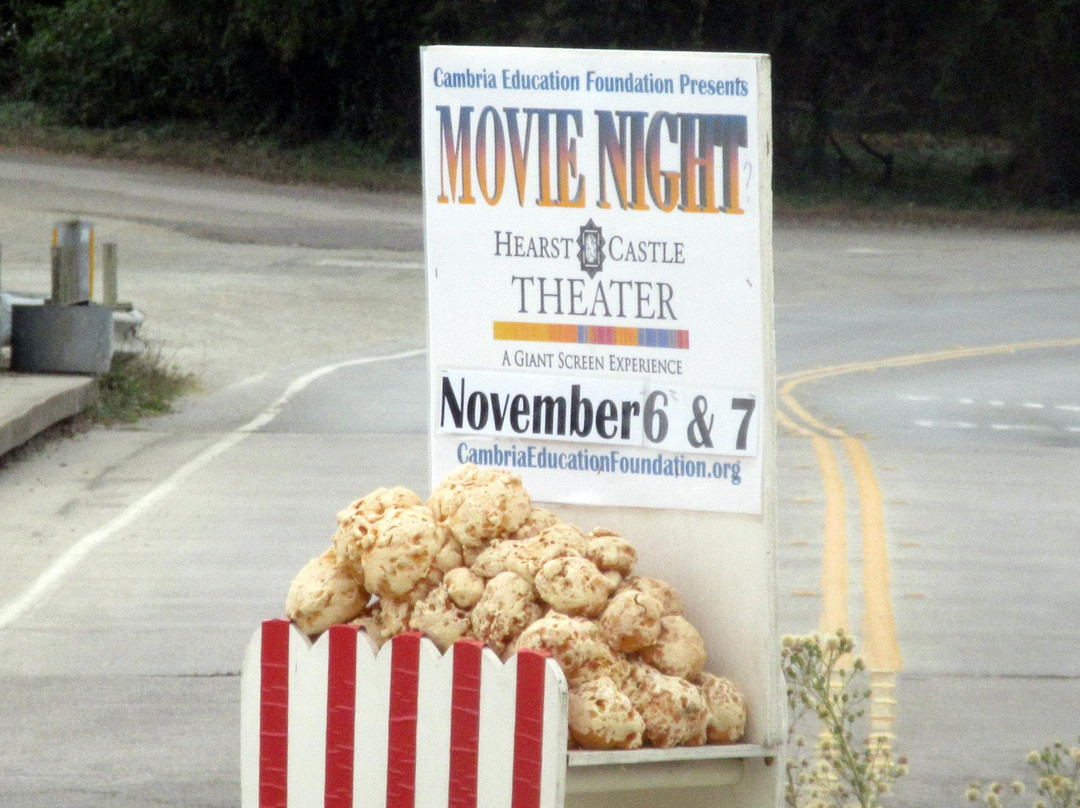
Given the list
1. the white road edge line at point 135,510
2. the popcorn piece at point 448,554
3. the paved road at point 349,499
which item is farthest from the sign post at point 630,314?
the white road edge line at point 135,510

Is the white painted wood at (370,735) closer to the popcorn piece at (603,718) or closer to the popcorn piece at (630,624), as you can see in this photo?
the popcorn piece at (603,718)

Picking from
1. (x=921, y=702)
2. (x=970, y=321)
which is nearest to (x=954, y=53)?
(x=970, y=321)

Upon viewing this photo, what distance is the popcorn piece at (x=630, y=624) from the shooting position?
4164 mm

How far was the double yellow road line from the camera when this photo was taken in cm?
715

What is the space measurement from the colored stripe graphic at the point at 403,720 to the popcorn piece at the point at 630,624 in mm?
475

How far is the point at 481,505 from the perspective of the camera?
14.4 ft

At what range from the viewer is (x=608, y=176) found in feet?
14.6

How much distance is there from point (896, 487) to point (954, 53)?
27.2m

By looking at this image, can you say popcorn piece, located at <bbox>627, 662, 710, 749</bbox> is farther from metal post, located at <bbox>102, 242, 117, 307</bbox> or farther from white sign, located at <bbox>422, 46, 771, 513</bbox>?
metal post, located at <bbox>102, 242, 117, 307</bbox>

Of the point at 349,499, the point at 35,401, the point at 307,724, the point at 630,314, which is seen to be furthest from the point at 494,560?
the point at 35,401

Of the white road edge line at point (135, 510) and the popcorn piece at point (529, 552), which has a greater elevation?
the popcorn piece at point (529, 552)

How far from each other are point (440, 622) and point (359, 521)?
35cm

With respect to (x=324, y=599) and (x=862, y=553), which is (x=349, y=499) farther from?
(x=324, y=599)

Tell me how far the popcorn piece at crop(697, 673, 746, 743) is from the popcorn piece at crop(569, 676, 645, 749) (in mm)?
235
